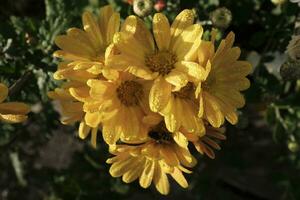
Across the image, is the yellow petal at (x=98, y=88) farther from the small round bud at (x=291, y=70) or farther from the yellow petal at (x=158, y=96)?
the small round bud at (x=291, y=70)

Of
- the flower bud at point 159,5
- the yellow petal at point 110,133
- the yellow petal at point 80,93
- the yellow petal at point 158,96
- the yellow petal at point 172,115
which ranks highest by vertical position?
the flower bud at point 159,5

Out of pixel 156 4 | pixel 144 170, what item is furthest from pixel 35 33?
pixel 144 170

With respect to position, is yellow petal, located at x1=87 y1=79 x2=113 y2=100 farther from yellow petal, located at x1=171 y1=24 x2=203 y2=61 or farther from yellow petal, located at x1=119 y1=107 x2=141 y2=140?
yellow petal, located at x1=171 y1=24 x2=203 y2=61

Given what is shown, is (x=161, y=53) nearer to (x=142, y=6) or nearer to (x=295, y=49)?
(x=142, y=6)

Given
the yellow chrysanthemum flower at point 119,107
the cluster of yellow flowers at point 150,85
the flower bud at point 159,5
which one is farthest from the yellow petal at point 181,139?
the flower bud at point 159,5

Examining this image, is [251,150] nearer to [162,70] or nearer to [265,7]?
[265,7]

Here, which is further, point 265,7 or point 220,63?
point 265,7

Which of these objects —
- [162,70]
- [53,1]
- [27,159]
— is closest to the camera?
[162,70]
